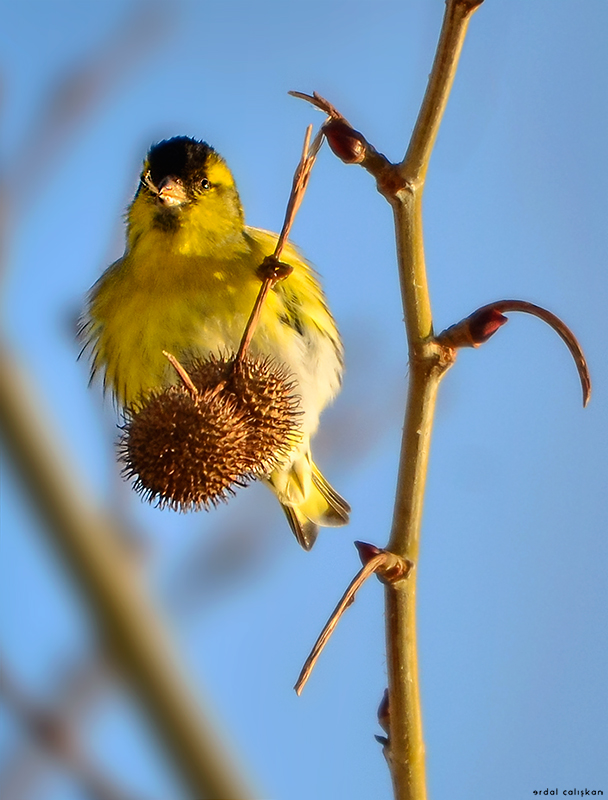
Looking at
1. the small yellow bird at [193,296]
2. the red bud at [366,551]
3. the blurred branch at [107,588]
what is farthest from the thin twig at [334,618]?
the small yellow bird at [193,296]

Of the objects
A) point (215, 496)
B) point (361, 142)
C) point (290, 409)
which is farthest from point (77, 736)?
point (361, 142)

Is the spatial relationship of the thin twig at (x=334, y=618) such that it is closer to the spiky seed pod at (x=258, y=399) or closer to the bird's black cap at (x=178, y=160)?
the spiky seed pod at (x=258, y=399)

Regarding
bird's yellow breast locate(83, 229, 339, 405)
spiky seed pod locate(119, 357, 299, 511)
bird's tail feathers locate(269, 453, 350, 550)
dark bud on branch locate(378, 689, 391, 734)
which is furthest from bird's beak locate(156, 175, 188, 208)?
dark bud on branch locate(378, 689, 391, 734)

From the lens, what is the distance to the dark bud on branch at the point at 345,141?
1.40 metres

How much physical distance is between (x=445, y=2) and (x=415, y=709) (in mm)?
1013

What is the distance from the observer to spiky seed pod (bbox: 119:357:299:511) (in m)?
1.79

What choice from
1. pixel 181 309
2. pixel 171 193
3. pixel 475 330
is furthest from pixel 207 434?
pixel 171 193

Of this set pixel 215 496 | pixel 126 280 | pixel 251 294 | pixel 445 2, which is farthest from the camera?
pixel 126 280

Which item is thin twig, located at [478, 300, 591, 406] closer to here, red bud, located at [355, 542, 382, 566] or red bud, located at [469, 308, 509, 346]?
red bud, located at [469, 308, 509, 346]

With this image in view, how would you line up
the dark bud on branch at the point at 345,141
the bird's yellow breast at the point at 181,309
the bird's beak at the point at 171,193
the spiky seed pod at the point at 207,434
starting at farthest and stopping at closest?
the bird's beak at the point at 171,193 → the bird's yellow breast at the point at 181,309 → the spiky seed pod at the point at 207,434 → the dark bud on branch at the point at 345,141

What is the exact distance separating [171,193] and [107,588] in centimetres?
185

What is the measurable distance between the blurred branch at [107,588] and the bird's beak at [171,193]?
164cm

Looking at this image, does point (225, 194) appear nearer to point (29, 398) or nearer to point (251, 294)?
point (251, 294)

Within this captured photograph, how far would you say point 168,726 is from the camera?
1.18 metres
